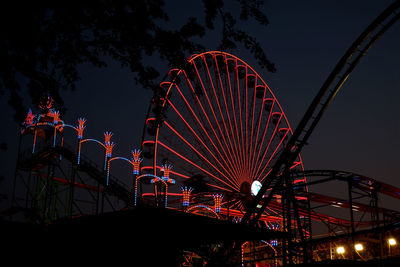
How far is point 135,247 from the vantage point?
10180mm

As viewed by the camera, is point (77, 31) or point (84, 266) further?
point (84, 266)

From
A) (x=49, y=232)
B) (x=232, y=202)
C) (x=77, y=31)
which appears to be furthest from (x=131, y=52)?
(x=232, y=202)

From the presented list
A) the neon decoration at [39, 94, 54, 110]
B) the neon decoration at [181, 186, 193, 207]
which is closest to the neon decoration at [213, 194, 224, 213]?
the neon decoration at [181, 186, 193, 207]

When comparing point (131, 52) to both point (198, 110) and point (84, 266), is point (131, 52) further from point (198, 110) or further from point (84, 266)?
point (198, 110)

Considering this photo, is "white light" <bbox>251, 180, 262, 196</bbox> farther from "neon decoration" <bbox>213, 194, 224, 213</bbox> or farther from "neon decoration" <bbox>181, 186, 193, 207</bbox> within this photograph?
"neon decoration" <bbox>181, 186, 193, 207</bbox>

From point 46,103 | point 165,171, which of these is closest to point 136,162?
point 165,171

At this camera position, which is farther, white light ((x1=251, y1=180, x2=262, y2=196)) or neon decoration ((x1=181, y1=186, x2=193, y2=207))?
white light ((x1=251, y1=180, x2=262, y2=196))

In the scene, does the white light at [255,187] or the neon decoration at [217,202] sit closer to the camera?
the neon decoration at [217,202]

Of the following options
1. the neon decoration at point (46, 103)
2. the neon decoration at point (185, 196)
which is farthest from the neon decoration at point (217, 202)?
the neon decoration at point (46, 103)

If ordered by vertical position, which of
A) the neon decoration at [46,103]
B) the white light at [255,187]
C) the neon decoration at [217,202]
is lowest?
the neon decoration at [46,103]

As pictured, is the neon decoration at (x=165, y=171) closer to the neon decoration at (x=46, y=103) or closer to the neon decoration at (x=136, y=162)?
the neon decoration at (x=136, y=162)

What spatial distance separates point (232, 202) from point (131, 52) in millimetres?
23209

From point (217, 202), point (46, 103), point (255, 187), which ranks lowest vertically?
point (46, 103)

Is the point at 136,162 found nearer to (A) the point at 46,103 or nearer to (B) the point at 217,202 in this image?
(B) the point at 217,202
